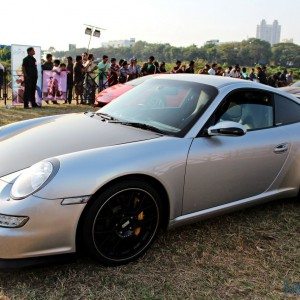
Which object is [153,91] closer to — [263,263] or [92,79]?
[263,263]

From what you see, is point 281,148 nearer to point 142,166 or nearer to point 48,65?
point 142,166

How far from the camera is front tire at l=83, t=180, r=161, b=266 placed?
292 cm

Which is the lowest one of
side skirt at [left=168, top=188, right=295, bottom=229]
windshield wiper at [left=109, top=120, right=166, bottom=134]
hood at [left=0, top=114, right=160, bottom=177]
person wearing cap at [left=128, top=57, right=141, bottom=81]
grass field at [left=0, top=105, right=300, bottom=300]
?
grass field at [left=0, top=105, right=300, bottom=300]

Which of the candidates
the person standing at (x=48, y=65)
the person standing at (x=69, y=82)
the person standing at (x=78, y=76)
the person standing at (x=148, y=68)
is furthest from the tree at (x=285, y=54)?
the person standing at (x=48, y=65)

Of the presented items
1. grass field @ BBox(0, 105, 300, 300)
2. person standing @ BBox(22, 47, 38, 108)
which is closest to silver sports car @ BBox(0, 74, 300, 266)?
grass field @ BBox(0, 105, 300, 300)

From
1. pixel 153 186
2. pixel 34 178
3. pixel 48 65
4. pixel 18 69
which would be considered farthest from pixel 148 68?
pixel 34 178

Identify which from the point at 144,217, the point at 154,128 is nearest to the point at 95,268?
the point at 144,217

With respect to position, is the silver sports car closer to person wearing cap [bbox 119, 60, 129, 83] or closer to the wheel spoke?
the wheel spoke

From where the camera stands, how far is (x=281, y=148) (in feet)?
13.3

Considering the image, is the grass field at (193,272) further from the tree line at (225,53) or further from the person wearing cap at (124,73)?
the tree line at (225,53)

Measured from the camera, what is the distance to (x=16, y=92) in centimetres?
1241

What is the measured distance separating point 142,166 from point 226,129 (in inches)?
32.6

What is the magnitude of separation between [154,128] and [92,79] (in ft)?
36.7

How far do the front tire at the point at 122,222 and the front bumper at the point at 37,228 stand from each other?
0.15 metres
